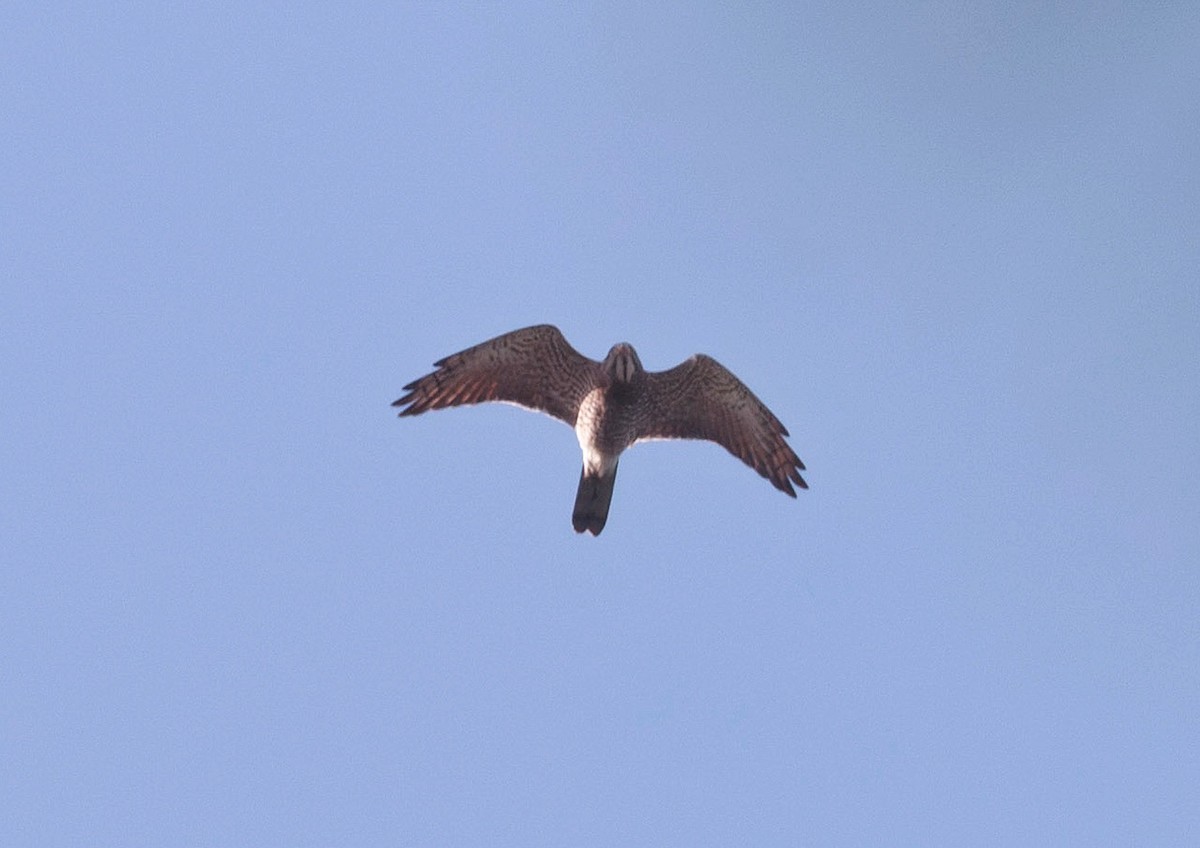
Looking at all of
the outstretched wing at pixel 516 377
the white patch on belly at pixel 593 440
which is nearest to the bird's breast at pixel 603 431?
the white patch on belly at pixel 593 440

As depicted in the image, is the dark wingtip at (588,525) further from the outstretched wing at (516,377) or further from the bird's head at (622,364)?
the bird's head at (622,364)

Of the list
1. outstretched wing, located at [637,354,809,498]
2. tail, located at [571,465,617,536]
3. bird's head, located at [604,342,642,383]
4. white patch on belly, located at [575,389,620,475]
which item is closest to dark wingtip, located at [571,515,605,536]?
tail, located at [571,465,617,536]

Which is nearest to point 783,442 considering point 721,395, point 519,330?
point 721,395

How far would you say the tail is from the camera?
13.2m

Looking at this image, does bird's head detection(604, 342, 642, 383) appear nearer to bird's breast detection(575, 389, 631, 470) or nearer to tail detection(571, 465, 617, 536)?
bird's breast detection(575, 389, 631, 470)

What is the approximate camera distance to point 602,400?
1330 centimetres

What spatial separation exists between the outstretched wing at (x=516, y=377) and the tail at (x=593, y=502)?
0.89 meters

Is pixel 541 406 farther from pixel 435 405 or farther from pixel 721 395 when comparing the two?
pixel 721 395

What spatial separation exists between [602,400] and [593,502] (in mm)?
1129

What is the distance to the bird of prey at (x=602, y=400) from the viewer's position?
43.8ft

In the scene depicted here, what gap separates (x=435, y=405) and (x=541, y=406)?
4.01ft

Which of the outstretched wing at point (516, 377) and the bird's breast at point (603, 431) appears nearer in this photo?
the bird's breast at point (603, 431)

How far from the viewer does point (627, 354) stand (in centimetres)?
1320

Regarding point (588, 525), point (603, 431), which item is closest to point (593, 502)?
point (588, 525)
